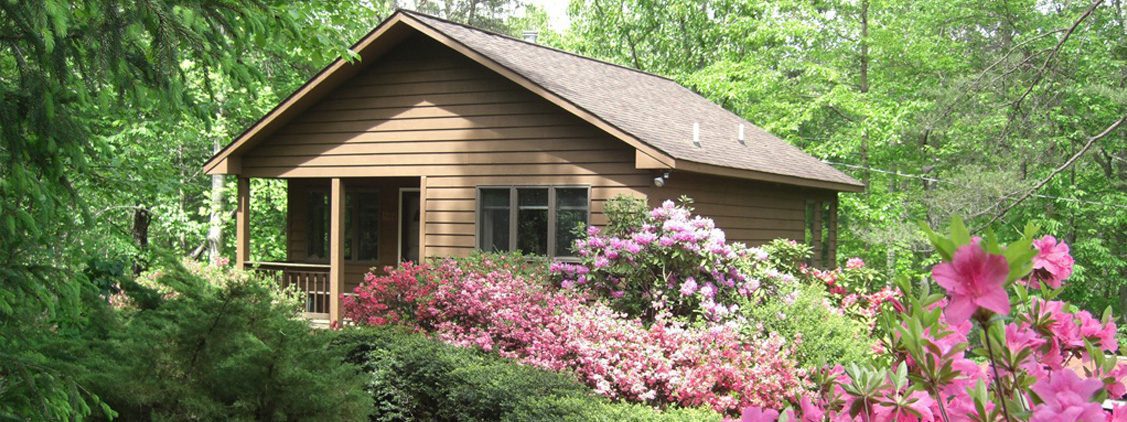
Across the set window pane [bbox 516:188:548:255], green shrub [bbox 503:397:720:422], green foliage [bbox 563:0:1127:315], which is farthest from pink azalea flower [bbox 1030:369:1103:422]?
green foliage [bbox 563:0:1127:315]

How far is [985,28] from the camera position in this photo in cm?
2969

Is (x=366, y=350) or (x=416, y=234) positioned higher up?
(x=416, y=234)

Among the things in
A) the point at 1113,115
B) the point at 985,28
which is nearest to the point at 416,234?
the point at 1113,115

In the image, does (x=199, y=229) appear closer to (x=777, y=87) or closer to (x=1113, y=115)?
(x=777, y=87)

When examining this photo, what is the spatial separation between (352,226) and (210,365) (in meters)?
12.7

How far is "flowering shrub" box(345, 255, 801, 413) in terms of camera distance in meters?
8.92

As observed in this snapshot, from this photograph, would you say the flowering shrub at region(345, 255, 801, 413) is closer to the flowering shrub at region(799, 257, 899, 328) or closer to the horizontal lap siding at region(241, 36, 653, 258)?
the horizontal lap siding at region(241, 36, 653, 258)

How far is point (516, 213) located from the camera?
14.3 meters

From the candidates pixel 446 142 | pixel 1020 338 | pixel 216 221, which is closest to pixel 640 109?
pixel 446 142

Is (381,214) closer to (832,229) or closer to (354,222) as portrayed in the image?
(354,222)

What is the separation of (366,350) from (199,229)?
12335 millimetres

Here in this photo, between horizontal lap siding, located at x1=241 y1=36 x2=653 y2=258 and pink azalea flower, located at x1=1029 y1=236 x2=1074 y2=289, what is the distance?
36.2 ft

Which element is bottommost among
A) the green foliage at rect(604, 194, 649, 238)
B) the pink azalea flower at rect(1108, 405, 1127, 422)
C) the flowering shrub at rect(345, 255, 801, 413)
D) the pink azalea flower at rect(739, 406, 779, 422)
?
the flowering shrub at rect(345, 255, 801, 413)

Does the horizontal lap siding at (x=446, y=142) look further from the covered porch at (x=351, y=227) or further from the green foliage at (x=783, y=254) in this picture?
the green foliage at (x=783, y=254)
